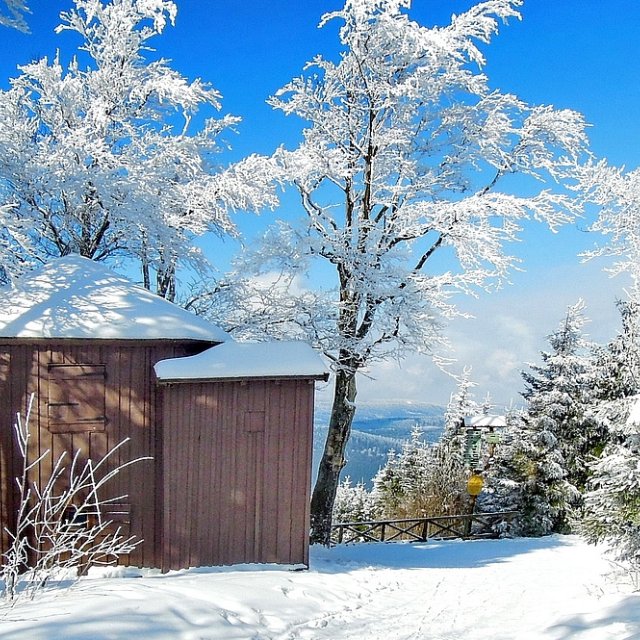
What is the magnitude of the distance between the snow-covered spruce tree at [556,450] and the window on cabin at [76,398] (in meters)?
12.1

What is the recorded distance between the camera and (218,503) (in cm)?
707

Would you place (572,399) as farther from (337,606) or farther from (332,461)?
(337,606)

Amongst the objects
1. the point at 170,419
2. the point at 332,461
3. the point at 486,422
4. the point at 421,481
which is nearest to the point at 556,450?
→ the point at 486,422

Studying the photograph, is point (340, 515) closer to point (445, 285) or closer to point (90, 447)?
point (445, 285)

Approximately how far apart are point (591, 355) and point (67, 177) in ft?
44.2

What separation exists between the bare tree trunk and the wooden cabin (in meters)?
3.59

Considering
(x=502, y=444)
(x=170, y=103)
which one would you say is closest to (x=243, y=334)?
(x=170, y=103)

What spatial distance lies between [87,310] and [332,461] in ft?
18.6

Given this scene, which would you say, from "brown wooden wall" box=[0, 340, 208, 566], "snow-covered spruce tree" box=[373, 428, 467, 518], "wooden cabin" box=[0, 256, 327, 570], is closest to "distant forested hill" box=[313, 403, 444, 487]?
"snow-covered spruce tree" box=[373, 428, 467, 518]

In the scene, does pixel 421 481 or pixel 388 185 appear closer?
pixel 388 185

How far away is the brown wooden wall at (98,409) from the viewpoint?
22.9 ft

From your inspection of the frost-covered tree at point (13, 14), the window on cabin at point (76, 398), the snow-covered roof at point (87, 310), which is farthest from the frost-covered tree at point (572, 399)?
the frost-covered tree at point (13, 14)

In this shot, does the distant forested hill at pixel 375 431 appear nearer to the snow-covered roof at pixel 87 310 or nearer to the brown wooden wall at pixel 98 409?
the brown wooden wall at pixel 98 409

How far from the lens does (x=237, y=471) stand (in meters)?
7.11
